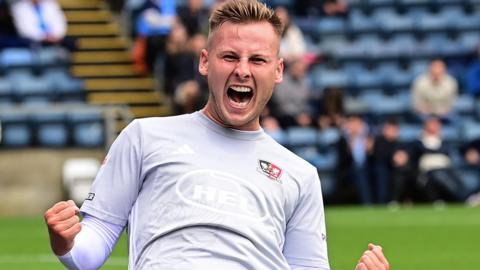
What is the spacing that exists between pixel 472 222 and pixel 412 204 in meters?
3.34

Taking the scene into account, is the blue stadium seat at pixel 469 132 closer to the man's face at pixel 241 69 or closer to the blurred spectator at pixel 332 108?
the blurred spectator at pixel 332 108

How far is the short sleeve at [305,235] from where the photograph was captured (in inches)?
170

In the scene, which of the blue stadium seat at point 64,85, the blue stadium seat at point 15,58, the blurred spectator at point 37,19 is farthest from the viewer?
the blue stadium seat at point 15,58

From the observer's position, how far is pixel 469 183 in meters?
18.6

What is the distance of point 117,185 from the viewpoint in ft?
13.8

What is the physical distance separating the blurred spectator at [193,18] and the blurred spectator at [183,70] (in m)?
0.22

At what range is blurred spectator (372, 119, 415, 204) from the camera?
17859 mm

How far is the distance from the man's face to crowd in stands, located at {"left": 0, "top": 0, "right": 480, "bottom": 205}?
1293cm

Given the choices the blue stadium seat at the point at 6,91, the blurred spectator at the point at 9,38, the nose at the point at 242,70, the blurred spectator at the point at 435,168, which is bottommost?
the blurred spectator at the point at 435,168

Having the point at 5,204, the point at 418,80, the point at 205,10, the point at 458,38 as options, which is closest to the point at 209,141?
the point at 5,204

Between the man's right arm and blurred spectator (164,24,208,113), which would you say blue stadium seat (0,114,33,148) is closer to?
blurred spectator (164,24,208,113)

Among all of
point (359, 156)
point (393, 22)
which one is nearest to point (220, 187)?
point (359, 156)

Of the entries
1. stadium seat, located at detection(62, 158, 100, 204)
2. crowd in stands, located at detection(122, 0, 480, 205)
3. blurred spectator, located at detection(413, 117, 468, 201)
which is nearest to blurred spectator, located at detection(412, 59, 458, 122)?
crowd in stands, located at detection(122, 0, 480, 205)

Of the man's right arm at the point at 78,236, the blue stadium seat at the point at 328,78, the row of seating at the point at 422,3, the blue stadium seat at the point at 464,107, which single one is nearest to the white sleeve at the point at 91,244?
the man's right arm at the point at 78,236
